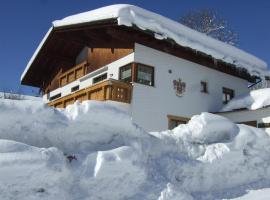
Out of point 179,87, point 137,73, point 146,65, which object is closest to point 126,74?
point 137,73

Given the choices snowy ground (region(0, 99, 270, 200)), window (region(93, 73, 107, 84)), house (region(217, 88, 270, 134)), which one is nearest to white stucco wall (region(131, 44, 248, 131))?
house (region(217, 88, 270, 134))

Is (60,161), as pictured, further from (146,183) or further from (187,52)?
(187,52)

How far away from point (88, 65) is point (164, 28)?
4.86 meters

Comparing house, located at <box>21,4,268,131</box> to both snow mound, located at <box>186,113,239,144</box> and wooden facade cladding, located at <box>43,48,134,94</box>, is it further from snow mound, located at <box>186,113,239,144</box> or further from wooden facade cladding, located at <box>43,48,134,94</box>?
snow mound, located at <box>186,113,239,144</box>

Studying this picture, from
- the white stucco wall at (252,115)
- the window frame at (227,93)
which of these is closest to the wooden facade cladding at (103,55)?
the white stucco wall at (252,115)

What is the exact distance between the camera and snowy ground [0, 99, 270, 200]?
461 centimetres

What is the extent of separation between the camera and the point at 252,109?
1595 centimetres

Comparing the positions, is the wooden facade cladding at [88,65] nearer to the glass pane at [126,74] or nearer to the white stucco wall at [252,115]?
the glass pane at [126,74]

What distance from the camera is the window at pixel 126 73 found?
14368 mm

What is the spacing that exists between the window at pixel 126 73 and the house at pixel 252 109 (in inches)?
208

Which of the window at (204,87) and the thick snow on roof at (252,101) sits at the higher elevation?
the window at (204,87)

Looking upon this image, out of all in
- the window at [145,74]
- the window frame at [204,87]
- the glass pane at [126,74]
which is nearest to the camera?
the window at [145,74]

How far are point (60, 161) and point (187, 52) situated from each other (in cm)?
1235

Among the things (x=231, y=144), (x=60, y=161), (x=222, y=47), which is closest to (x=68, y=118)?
(x=60, y=161)
